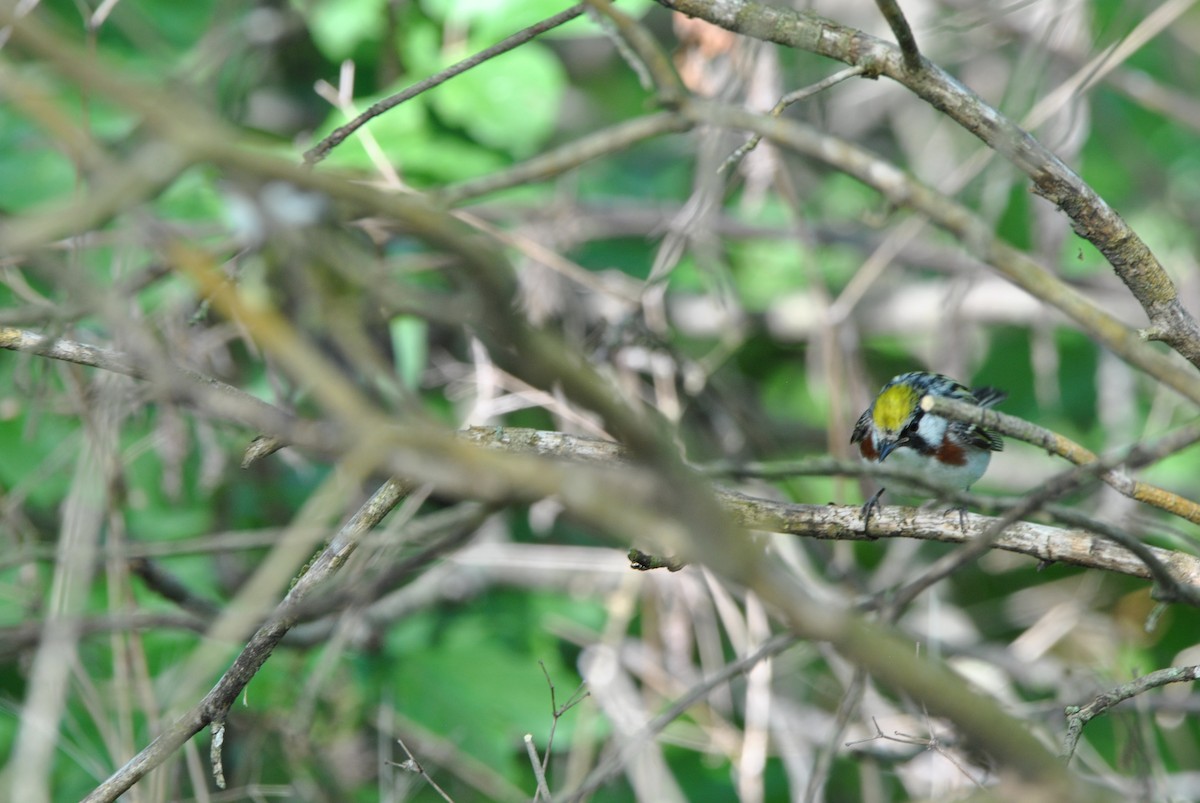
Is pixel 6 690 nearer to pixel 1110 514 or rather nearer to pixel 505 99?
pixel 505 99

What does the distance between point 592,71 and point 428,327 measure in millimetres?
3194

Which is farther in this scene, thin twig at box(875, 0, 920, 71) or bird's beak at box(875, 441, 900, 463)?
bird's beak at box(875, 441, 900, 463)

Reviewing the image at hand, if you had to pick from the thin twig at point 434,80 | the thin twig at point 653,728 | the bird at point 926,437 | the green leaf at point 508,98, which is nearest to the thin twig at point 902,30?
the thin twig at point 434,80

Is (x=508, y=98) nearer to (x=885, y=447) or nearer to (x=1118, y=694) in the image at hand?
(x=885, y=447)

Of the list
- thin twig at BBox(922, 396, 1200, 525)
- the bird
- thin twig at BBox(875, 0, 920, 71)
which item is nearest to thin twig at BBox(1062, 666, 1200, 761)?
thin twig at BBox(922, 396, 1200, 525)

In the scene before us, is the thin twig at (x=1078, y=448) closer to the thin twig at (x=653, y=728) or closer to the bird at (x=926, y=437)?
the thin twig at (x=653, y=728)

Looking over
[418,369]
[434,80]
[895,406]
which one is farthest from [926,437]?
[434,80]

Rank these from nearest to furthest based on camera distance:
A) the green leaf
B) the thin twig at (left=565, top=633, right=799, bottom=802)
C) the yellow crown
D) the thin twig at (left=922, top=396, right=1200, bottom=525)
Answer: the thin twig at (left=922, top=396, right=1200, bottom=525) < the thin twig at (left=565, top=633, right=799, bottom=802) < the yellow crown < the green leaf

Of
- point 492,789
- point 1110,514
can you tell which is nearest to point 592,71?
point 1110,514

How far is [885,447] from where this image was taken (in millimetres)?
4559

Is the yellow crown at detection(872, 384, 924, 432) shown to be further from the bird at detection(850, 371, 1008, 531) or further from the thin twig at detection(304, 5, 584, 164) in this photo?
the thin twig at detection(304, 5, 584, 164)

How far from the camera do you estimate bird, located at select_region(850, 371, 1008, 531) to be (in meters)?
4.53

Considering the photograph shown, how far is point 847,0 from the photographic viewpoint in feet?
24.2

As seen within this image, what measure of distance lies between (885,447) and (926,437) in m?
0.19
